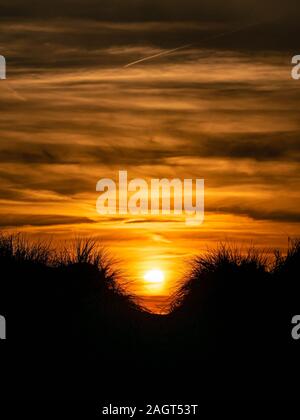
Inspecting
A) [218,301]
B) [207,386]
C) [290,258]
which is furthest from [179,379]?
[290,258]

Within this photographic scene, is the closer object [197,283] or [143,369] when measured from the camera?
[143,369]

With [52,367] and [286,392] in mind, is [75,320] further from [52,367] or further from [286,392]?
[286,392]

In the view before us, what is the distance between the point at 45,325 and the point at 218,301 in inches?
108

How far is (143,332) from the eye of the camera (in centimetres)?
2131

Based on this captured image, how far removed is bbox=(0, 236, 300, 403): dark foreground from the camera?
20125 mm

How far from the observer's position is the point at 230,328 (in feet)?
69.9

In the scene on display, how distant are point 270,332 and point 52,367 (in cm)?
332

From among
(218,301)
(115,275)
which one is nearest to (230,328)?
(218,301)

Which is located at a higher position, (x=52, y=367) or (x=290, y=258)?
(x=290, y=258)

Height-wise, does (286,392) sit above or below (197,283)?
below

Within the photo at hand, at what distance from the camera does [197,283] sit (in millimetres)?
22281

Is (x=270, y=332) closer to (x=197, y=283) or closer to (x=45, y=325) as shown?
(x=197, y=283)

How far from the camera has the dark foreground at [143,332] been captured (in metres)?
20.1

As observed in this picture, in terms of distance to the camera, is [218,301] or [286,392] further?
[218,301]
